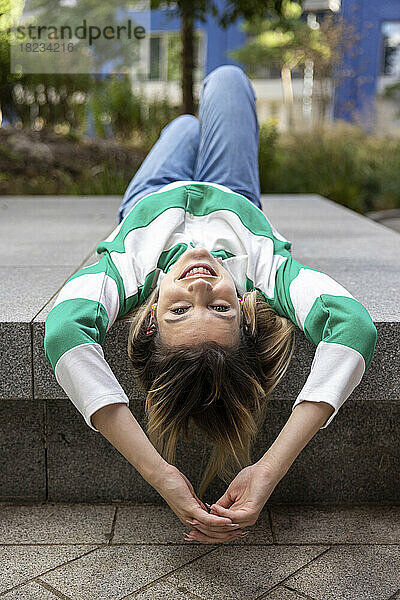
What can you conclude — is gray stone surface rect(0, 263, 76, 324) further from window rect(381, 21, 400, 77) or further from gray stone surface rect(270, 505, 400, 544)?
→ window rect(381, 21, 400, 77)

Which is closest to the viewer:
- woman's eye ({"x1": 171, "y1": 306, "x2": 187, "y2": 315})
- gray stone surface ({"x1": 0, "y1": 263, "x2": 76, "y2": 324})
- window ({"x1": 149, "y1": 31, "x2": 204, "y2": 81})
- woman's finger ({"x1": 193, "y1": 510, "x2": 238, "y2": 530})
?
woman's finger ({"x1": 193, "y1": 510, "x2": 238, "y2": 530})

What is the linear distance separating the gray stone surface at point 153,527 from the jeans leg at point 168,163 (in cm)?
140

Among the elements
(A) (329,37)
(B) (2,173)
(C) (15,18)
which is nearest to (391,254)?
(B) (2,173)

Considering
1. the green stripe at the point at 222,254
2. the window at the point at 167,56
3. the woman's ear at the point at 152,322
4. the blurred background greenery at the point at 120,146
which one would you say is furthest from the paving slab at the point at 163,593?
the window at the point at 167,56

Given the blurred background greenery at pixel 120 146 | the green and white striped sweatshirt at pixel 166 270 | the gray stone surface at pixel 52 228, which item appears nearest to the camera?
the green and white striped sweatshirt at pixel 166 270

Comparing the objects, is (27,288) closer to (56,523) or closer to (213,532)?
(56,523)

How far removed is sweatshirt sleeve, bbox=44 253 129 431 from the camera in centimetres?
162

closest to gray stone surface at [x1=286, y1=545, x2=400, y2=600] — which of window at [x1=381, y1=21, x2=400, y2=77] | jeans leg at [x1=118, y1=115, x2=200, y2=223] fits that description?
jeans leg at [x1=118, y1=115, x2=200, y2=223]

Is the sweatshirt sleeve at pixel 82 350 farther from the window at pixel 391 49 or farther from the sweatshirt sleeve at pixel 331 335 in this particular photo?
the window at pixel 391 49

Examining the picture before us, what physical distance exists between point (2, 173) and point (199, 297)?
22.0 feet

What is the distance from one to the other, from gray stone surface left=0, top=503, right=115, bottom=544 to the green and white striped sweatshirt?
489 mm

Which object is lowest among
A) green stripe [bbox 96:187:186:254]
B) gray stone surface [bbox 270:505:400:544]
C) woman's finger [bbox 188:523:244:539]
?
gray stone surface [bbox 270:505:400:544]

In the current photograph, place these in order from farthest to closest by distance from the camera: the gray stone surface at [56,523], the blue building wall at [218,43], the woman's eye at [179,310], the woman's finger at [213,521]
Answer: the blue building wall at [218,43]
the gray stone surface at [56,523]
the woman's eye at [179,310]
the woman's finger at [213,521]

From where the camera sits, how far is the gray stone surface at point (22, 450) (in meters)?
2.16
